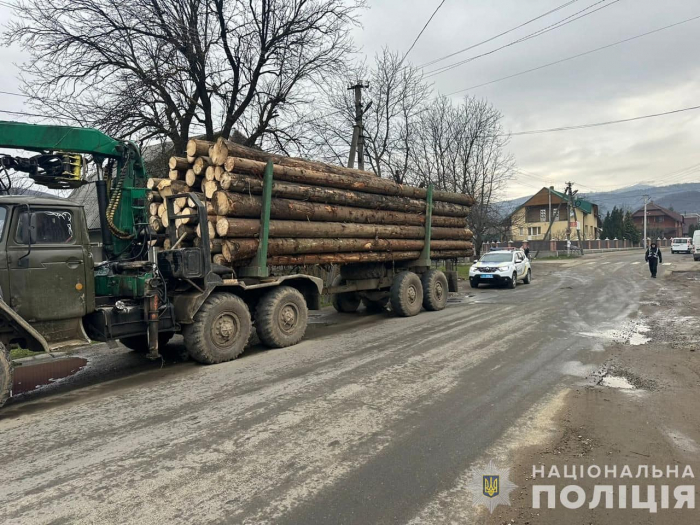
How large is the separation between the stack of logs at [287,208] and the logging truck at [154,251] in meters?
0.03

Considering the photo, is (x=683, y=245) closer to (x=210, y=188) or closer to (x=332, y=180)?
(x=332, y=180)

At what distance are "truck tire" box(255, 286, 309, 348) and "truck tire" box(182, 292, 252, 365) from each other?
16.9 inches

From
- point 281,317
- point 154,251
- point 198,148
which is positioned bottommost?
point 281,317

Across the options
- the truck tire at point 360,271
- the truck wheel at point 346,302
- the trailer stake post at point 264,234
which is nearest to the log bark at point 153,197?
the trailer stake post at point 264,234

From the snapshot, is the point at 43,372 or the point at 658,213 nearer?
the point at 43,372

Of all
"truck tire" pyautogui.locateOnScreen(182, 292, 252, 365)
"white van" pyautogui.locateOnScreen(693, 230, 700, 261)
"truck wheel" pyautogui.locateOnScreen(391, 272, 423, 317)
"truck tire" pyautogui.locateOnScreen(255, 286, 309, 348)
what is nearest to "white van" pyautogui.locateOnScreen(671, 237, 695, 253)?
"white van" pyautogui.locateOnScreen(693, 230, 700, 261)

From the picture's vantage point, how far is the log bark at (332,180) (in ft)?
27.0

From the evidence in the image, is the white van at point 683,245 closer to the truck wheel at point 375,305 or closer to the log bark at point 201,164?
the truck wheel at point 375,305

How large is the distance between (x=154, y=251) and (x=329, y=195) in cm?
369

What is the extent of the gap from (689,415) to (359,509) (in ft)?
12.7

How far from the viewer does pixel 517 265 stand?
68.3 feet

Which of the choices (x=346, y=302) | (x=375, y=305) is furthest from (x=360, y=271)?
(x=375, y=305)

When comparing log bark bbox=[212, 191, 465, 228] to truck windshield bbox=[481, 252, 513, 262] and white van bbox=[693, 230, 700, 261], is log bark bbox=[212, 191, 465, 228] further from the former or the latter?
white van bbox=[693, 230, 700, 261]

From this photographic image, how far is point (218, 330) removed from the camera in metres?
7.42
